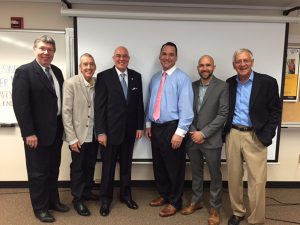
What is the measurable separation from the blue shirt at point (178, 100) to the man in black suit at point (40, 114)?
927 millimetres

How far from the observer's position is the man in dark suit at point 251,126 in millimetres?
2295

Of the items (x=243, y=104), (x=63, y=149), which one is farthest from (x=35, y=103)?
(x=243, y=104)

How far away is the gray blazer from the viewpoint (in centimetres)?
242

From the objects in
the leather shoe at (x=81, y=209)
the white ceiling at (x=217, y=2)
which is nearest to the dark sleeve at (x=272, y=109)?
the white ceiling at (x=217, y=2)

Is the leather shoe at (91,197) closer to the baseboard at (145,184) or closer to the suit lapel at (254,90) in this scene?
the baseboard at (145,184)

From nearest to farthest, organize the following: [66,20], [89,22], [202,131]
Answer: [202,131] → [89,22] → [66,20]

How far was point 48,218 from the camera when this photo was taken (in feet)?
8.18

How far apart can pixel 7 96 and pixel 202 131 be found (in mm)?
2138

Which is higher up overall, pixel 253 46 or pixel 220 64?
pixel 253 46

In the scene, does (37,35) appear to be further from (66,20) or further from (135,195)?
(135,195)

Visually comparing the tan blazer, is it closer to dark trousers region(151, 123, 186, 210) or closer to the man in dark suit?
dark trousers region(151, 123, 186, 210)

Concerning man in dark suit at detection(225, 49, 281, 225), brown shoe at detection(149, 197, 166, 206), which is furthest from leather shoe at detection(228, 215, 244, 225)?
brown shoe at detection(149, 197, 166, 206)

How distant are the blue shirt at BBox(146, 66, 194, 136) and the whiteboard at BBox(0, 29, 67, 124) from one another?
122cm

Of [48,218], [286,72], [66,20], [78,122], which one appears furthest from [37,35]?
[286,72]
